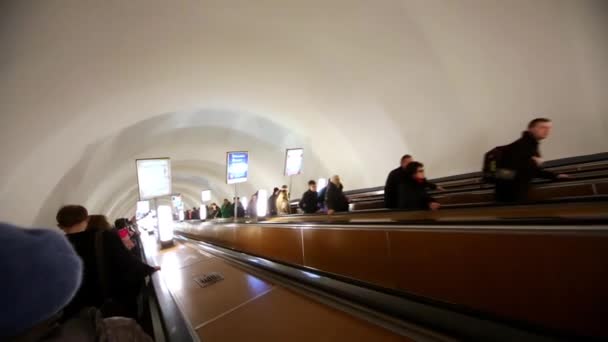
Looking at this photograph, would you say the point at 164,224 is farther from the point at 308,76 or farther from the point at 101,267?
the point at 308,76

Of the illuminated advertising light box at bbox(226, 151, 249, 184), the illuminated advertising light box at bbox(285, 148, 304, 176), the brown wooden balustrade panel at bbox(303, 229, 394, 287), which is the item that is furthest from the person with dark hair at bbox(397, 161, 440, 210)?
the illuminated advertising light box at bbox(285, 148, 304, 176)

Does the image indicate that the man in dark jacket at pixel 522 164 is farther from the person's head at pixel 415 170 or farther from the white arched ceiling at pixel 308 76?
the white arched ceiling at pixel 308 76

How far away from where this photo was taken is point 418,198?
3.38 metres

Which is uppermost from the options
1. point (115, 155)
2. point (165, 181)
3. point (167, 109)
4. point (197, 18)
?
point (197, 18)

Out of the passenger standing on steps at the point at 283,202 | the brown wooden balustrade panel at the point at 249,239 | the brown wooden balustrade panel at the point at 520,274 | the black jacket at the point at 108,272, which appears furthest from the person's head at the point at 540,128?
the passenger standing on steps at the point at 283,202

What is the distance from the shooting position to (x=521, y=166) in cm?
288

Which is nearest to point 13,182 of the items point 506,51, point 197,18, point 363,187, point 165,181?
point 165,181

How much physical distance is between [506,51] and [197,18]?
6715 millimetres

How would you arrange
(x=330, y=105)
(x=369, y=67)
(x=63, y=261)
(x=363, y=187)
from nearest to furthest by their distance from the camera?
(x=63, y=261), (x=369, y=67), (x=330, y=105), (x=363, y=187)

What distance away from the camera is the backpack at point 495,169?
9.61ft

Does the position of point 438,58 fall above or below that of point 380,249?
above

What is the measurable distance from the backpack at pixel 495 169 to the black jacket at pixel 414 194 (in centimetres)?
74

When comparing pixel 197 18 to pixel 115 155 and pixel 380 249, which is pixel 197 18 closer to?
pixel 380 249

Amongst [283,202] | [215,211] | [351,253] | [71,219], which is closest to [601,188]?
[351,253]
